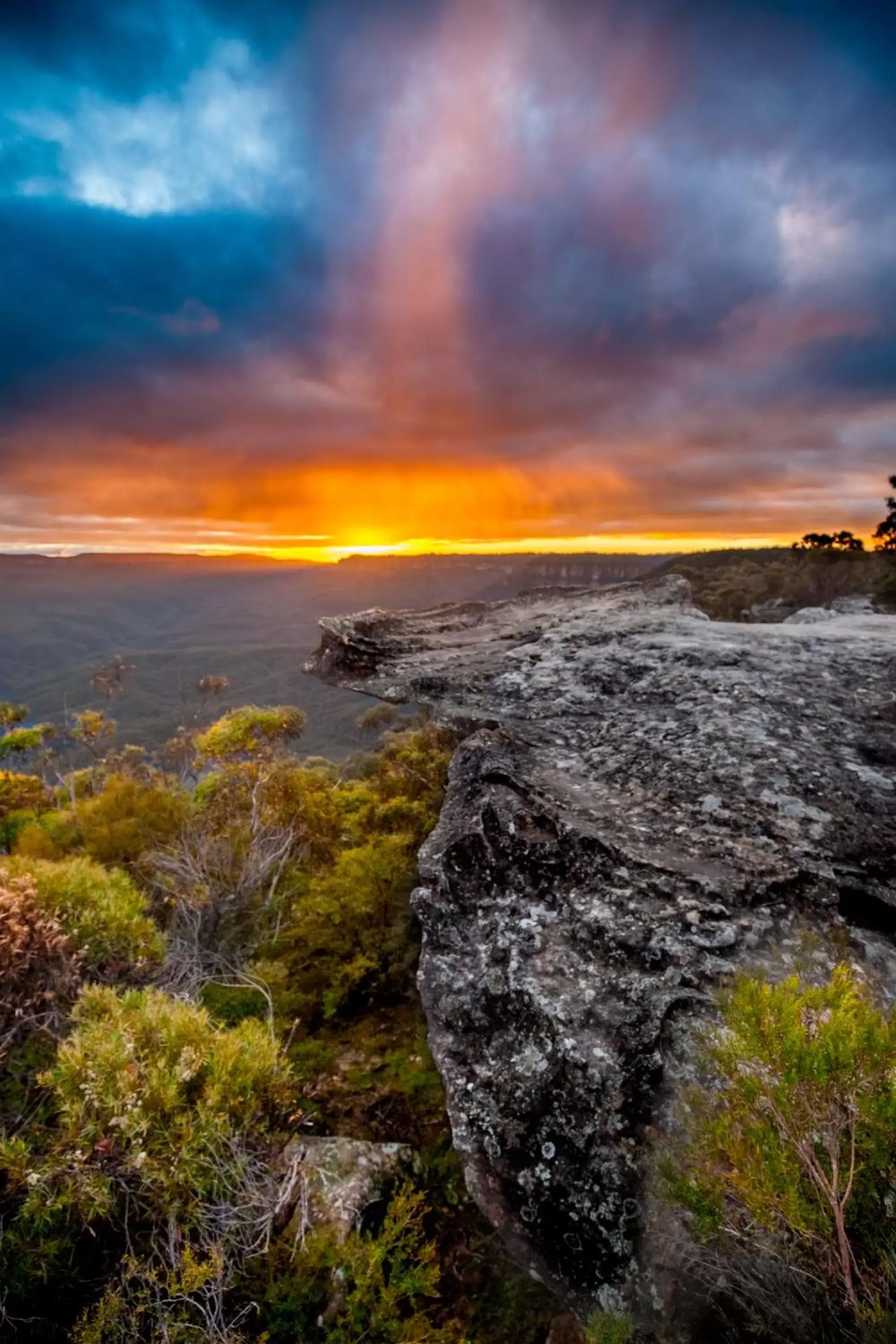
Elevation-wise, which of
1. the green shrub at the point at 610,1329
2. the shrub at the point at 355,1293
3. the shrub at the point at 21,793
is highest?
the green shrub at the point at 610,1329

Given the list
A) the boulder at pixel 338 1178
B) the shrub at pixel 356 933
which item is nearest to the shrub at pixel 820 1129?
the boulder at pixel 338 1178

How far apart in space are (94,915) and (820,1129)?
9.13 meters

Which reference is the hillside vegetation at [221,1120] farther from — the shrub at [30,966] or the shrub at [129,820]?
the shrub at [129,820]

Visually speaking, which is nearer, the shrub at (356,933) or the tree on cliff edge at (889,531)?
the shrub at (356,933)

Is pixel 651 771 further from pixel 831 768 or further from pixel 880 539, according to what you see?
pixel 880 539

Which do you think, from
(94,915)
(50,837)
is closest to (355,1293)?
(94,915)

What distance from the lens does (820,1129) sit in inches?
101

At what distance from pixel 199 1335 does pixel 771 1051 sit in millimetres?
5467

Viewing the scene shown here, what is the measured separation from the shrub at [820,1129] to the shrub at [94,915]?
319 inches

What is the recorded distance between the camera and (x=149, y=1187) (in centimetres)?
552

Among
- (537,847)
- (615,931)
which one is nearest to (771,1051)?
(615,931)

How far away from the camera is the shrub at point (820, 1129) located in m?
2.45

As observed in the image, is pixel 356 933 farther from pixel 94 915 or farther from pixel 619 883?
pixel 619 883

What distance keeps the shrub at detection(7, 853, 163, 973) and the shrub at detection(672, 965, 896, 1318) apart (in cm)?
809
